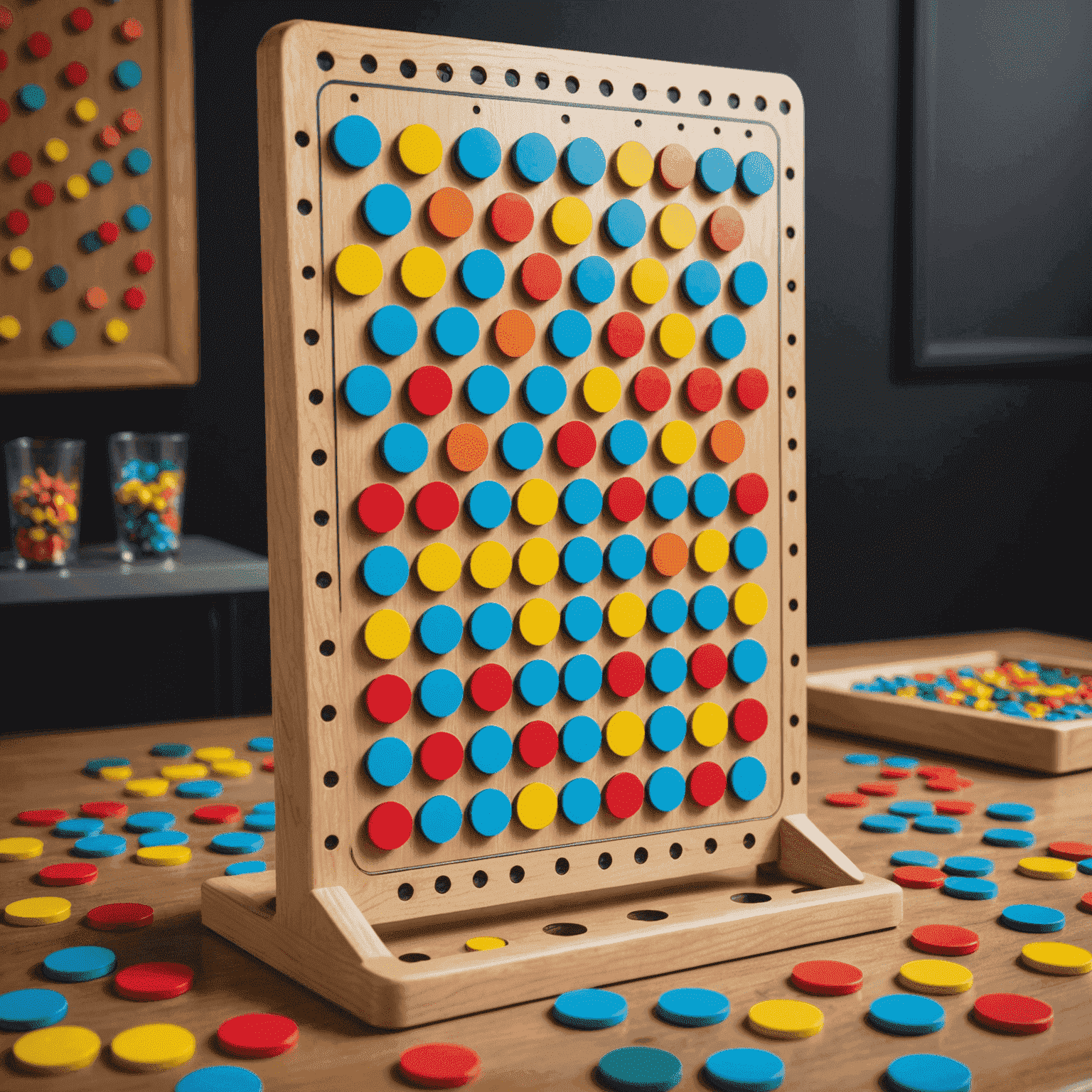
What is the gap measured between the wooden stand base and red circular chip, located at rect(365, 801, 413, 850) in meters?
0.04

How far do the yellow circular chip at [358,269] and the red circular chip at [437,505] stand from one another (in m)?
0.11

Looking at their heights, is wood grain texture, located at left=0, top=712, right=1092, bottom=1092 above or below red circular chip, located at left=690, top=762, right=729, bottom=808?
below

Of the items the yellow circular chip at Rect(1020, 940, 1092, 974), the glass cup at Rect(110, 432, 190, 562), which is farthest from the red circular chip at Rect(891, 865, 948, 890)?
the glass cup at Rect(110, 432, 190, 562)

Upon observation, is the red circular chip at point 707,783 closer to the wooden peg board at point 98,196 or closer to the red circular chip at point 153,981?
the red circular chip at point 153,981

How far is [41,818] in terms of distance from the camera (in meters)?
0.96

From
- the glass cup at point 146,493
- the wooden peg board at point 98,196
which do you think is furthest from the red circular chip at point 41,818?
the wooden peg board at point 98,196

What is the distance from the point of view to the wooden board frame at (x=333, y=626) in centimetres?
65

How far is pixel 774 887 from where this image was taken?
2.64 ft

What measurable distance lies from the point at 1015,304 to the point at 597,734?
2827mm

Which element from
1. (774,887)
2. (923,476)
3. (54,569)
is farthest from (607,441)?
(923,476)

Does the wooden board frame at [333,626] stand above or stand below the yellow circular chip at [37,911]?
above

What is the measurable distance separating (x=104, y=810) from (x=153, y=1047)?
438 mm

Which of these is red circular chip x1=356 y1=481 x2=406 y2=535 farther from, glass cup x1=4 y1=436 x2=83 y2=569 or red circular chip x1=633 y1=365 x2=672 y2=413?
glass cup x1=4 y1=436 x2=83 y2=569

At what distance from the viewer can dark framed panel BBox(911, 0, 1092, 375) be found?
3068mm
